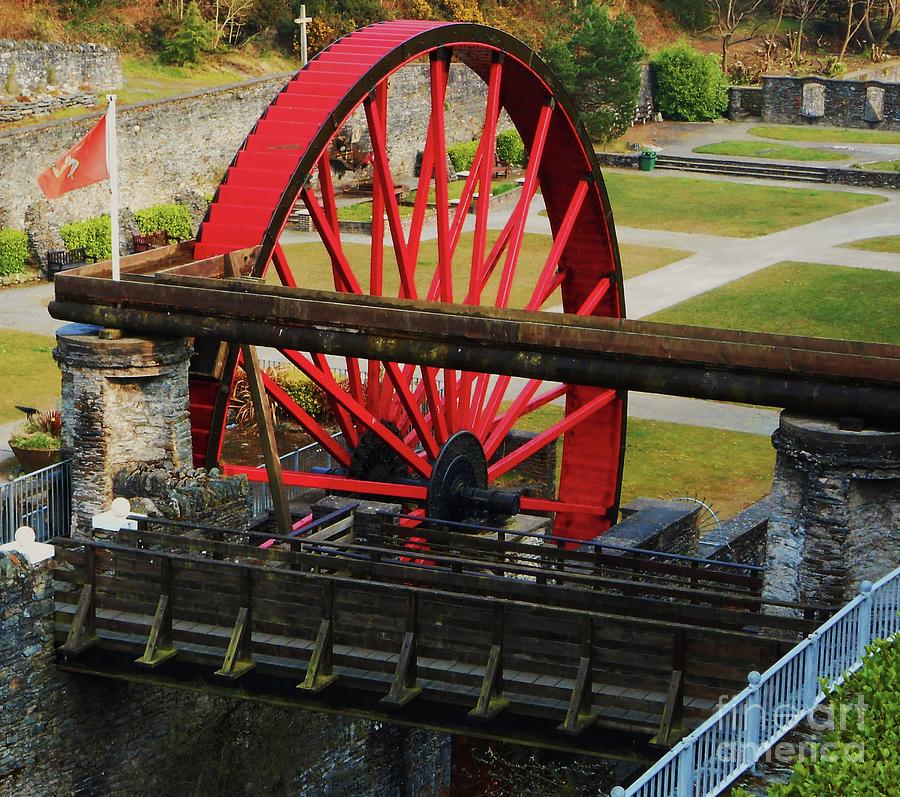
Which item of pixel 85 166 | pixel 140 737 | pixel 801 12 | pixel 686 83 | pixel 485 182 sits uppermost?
pixel 801 12

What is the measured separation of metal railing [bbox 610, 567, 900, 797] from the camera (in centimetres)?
1099

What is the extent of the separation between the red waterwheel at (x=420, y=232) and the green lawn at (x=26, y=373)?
6382 mm

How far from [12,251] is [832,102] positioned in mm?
29626

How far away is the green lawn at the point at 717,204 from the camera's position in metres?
42.2

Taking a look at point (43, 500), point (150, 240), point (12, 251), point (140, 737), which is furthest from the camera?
point (150, 240)

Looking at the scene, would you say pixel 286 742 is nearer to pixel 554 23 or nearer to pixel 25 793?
pixel 25 793

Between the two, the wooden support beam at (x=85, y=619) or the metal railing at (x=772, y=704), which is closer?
the metal railing at (x=772, y=704)

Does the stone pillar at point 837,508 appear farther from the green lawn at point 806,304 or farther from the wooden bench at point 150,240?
the wooden bench at point 150,240

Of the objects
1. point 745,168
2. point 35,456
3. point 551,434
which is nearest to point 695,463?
point 551,434

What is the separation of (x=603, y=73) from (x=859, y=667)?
39016 millimetres

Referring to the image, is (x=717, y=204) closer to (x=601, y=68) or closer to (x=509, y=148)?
(x=509, y=148)

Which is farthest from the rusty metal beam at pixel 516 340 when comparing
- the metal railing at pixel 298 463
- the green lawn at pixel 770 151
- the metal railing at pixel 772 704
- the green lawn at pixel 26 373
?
the green lawn at pixel 770 151

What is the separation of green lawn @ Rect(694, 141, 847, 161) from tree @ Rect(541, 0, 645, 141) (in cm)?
263

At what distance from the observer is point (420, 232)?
65.6 ft
